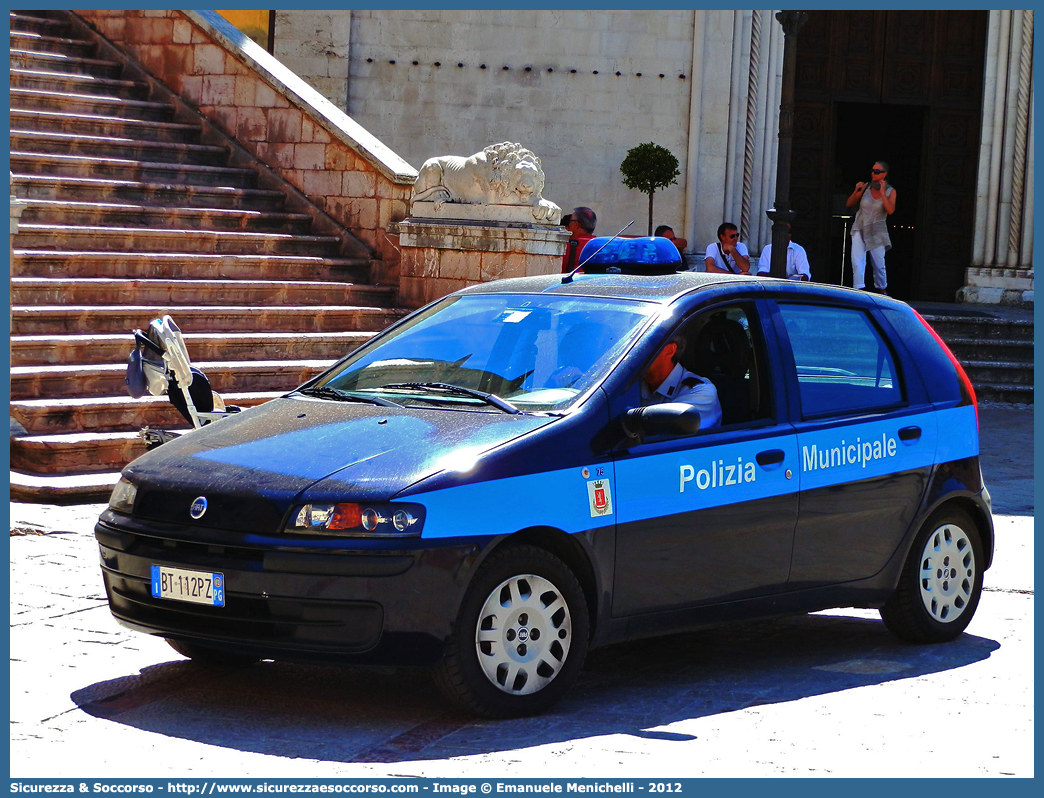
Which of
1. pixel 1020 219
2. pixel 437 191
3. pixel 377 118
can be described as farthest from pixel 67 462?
pixel 1020 219

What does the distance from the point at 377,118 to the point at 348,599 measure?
17225 millimetres

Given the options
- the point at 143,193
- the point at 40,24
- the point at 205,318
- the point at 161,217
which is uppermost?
the point at 40,24

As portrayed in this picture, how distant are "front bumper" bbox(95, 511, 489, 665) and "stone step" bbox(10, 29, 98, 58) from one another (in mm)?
11144

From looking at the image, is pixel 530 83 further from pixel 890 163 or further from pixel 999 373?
pixel 999 373

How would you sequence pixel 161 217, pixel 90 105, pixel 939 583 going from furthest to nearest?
1. pixel 90 105
2. pixel 161 217
3. pixel 939 583

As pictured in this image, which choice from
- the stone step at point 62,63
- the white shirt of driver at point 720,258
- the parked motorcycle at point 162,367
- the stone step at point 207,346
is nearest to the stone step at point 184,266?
the stone step at point 207,346

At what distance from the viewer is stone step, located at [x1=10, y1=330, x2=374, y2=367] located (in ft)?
35.0

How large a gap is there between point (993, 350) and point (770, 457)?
1274 cm

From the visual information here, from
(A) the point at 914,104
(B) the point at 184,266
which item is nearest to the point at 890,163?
(A) the point at 914,104

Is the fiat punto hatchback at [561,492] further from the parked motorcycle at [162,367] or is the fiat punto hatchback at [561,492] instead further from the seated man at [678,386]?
the parked motorcycle at [162,367]

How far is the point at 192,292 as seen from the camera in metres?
12.4

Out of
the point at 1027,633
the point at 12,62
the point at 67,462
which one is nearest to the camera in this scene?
the point at 1027,633

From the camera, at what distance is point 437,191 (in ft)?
43.4

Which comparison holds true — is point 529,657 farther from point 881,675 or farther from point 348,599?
point 881,675
